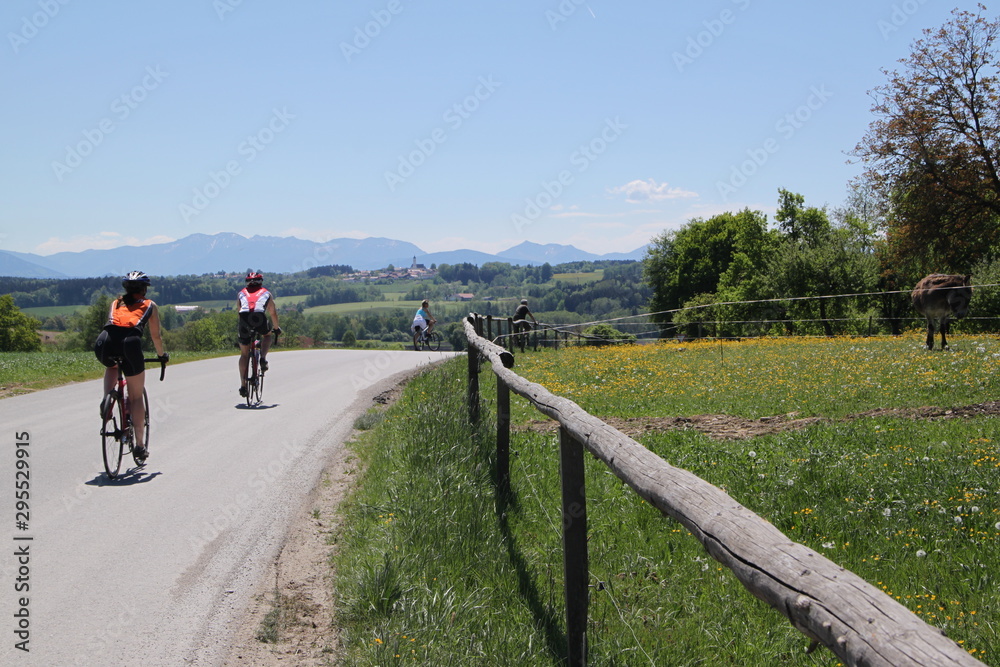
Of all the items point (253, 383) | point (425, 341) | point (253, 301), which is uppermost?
point (253, 301)

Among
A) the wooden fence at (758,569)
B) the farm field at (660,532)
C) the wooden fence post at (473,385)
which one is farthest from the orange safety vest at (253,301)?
the wooden fence at (758,569)

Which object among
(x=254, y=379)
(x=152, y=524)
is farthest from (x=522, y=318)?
(x=152, y=524)

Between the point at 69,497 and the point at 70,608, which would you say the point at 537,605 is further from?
the point at 69,497

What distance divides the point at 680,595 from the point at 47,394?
12014mm

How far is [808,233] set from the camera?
72688 mm

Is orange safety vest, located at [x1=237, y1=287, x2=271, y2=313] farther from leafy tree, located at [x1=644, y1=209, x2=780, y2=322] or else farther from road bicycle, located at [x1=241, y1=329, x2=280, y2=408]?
leafy tree, located at [x1=644, y1=209, x2=780, y2=322]

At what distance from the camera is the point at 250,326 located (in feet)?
40.6

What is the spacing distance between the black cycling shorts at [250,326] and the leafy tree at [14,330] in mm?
72404

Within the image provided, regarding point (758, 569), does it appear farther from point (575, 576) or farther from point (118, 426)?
point (118, 426)

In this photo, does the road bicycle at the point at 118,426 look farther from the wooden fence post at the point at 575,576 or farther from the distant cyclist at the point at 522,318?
the distant cyclist at the point at 522,318

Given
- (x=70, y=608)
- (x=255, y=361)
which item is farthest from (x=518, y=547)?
(x=255, y=361)

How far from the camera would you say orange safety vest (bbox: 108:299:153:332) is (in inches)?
293

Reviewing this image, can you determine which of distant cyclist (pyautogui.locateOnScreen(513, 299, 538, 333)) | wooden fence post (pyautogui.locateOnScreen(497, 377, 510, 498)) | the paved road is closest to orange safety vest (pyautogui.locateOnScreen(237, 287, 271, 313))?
the paved road

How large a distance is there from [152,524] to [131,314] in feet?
8.62
